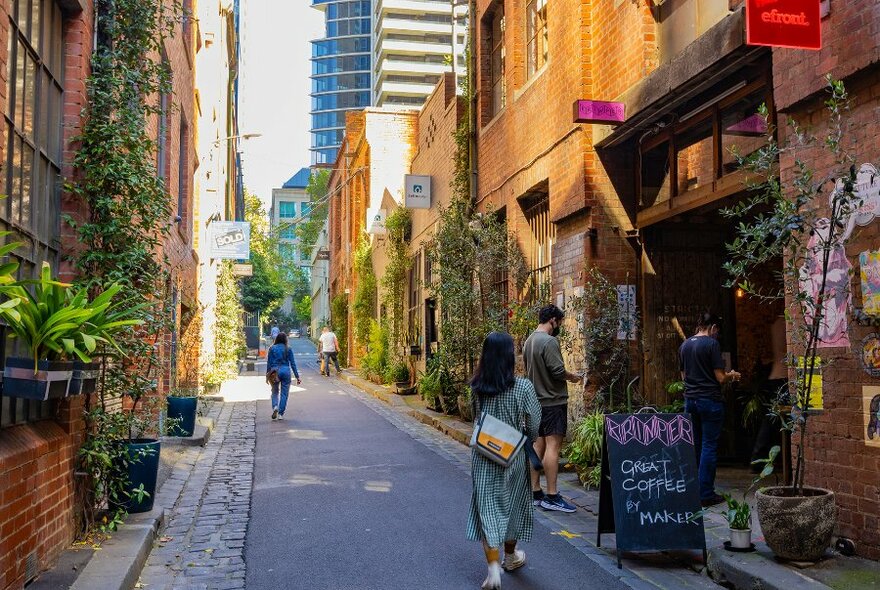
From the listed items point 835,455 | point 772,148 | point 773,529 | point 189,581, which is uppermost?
point 772,148

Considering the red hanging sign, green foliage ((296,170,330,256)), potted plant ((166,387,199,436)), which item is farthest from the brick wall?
green foliage ((296,170,330,256))

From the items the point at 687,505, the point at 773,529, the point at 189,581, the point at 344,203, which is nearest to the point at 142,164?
the point at 189,581

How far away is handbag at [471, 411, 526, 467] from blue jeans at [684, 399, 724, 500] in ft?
8.50

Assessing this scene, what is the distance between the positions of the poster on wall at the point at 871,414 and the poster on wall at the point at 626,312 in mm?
4275

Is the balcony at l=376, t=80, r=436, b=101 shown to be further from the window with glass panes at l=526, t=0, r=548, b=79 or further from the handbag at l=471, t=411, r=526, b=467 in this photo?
the handbag at l=471, t=411, r=526, b=467

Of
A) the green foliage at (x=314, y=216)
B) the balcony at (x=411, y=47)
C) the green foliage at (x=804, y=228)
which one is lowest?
the green foliage at (x=804, y=228)

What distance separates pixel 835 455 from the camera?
231 inches

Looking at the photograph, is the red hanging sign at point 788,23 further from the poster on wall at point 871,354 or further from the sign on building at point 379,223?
the sign on building at point 379,223

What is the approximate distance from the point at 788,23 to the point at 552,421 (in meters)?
3.99

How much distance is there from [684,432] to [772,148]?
218 centimetres

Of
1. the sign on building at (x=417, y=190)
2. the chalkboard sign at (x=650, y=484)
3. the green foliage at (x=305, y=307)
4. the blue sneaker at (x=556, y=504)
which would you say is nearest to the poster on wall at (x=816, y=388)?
the chalkboard sign at (x=650, y=484)

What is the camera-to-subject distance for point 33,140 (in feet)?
18.3

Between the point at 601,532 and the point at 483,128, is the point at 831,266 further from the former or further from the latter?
the point at 483,128

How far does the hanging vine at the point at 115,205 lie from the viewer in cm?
A: 633
